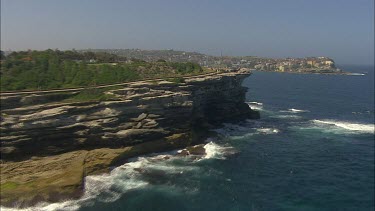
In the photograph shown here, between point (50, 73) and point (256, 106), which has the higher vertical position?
point (50, 73)

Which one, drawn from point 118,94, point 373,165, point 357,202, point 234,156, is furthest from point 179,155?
point 373,165

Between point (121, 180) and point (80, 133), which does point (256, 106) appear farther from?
point (121, 180)

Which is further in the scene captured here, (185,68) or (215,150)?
(185,68)

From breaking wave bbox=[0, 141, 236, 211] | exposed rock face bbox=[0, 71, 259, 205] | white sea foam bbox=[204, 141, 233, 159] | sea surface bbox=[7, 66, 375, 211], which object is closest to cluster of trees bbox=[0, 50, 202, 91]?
exposed rock face bbox=[0, 71, 259, 205]

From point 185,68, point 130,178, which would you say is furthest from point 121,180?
point 185,68

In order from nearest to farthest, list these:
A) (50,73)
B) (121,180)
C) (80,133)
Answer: (121,180) → (80,133) → (50,73)

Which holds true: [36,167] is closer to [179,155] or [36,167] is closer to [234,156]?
[179,155]
